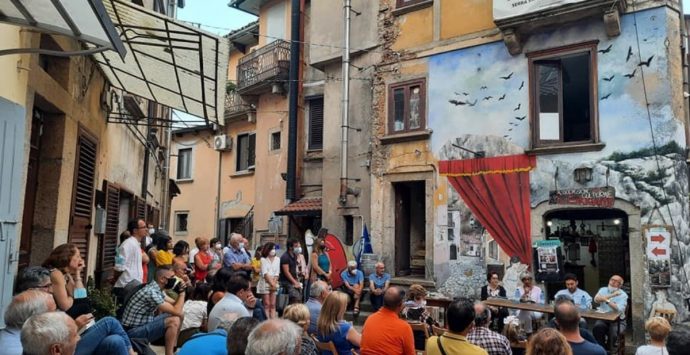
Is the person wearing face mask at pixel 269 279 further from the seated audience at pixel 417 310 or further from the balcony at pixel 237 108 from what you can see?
the balcony at pixel 237 108

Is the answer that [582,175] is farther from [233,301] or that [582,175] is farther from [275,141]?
[275,141]

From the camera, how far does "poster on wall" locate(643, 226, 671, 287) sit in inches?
380

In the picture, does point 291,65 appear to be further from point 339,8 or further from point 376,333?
point 376,333

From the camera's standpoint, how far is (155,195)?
54.4ft

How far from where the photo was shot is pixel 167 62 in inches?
267

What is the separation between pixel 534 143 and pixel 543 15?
253 centimetres

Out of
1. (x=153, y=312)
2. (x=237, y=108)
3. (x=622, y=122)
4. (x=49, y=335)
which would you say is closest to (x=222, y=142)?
(x=237, y=108)

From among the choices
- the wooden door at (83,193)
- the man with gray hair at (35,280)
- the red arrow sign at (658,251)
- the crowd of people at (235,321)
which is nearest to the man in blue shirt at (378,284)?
the crowd of people at (235,321)

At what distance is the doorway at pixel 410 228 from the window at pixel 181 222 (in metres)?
14.4

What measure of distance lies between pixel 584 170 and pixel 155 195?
1194 cm

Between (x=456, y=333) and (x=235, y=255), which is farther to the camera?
(x=235, y=255)

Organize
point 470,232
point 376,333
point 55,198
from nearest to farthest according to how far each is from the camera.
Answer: point 376,333 < point 55,198 < point 470,232

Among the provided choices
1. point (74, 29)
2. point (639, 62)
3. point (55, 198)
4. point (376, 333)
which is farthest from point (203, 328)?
point (639, 62)

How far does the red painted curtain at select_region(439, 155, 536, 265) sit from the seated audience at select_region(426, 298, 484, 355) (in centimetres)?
756
